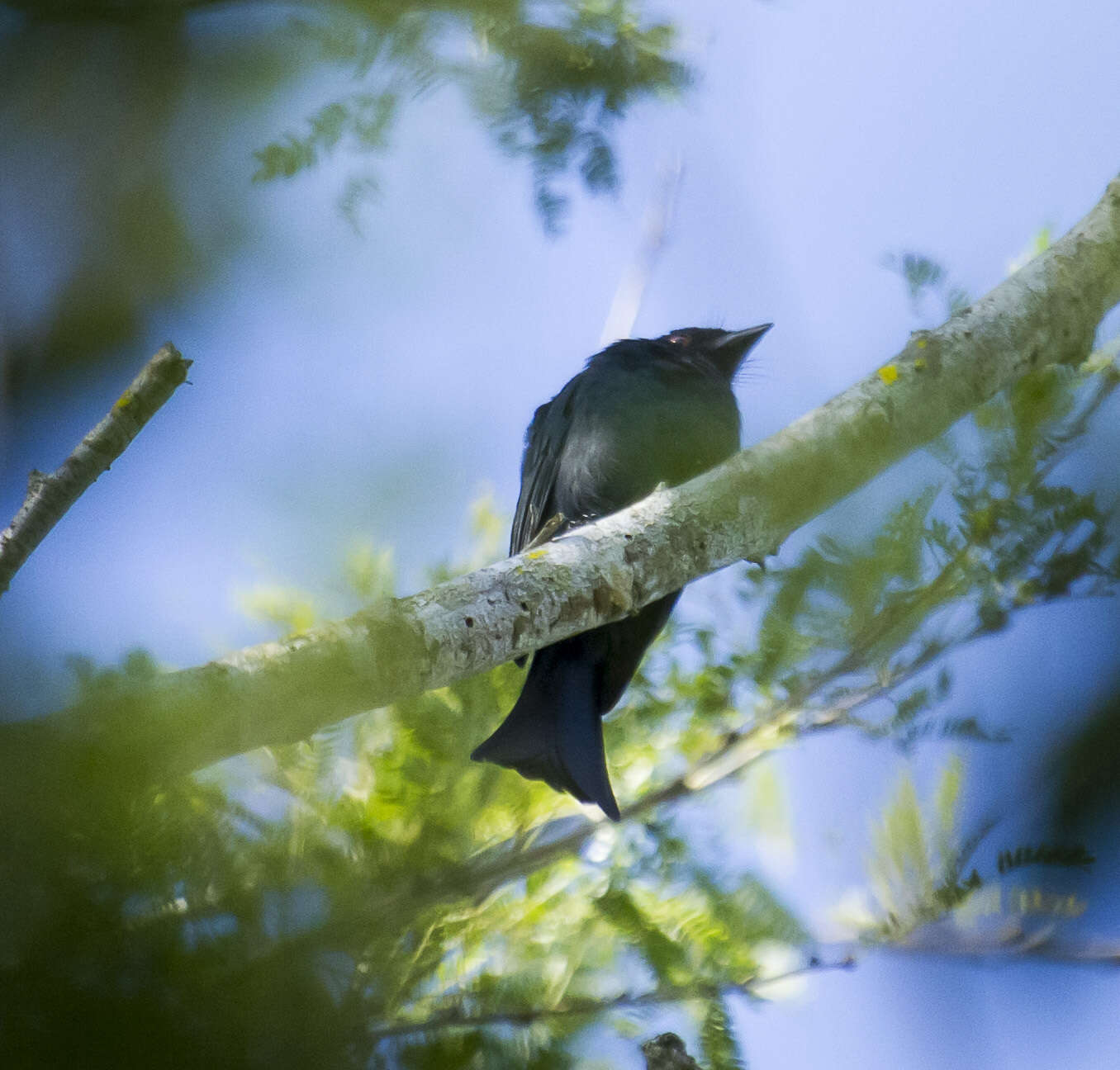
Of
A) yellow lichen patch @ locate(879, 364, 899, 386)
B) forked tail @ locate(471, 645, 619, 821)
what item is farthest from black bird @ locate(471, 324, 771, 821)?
yellow lichen patch @ locate(879, 364, 899, 386)

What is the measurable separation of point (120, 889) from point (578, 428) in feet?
9.62

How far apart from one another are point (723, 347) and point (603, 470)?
858 millimetres

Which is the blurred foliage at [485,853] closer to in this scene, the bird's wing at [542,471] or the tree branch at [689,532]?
the tree branch at [689,532]

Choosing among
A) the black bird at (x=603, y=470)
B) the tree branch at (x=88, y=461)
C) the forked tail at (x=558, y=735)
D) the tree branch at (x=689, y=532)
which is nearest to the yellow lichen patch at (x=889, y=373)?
the tree branch at (x=689, y=532)

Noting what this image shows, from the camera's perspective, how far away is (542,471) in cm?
380

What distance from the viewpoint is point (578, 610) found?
2264 millimetres

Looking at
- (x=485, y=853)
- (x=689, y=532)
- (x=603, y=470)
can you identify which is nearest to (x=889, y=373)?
(x=689, y=532)

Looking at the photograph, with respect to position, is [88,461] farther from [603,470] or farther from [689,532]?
[603,470]

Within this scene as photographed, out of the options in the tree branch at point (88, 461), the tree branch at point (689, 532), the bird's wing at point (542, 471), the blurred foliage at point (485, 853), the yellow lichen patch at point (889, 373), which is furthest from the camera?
the bird's wing at point (542, 471)

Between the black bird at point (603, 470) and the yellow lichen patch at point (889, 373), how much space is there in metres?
0.57

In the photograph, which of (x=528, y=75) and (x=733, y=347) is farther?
(x=733, y=347)

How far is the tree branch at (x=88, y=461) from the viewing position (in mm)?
1841

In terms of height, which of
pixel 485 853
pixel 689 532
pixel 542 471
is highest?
pixel 542 471

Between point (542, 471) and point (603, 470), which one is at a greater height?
point (542, 471)
